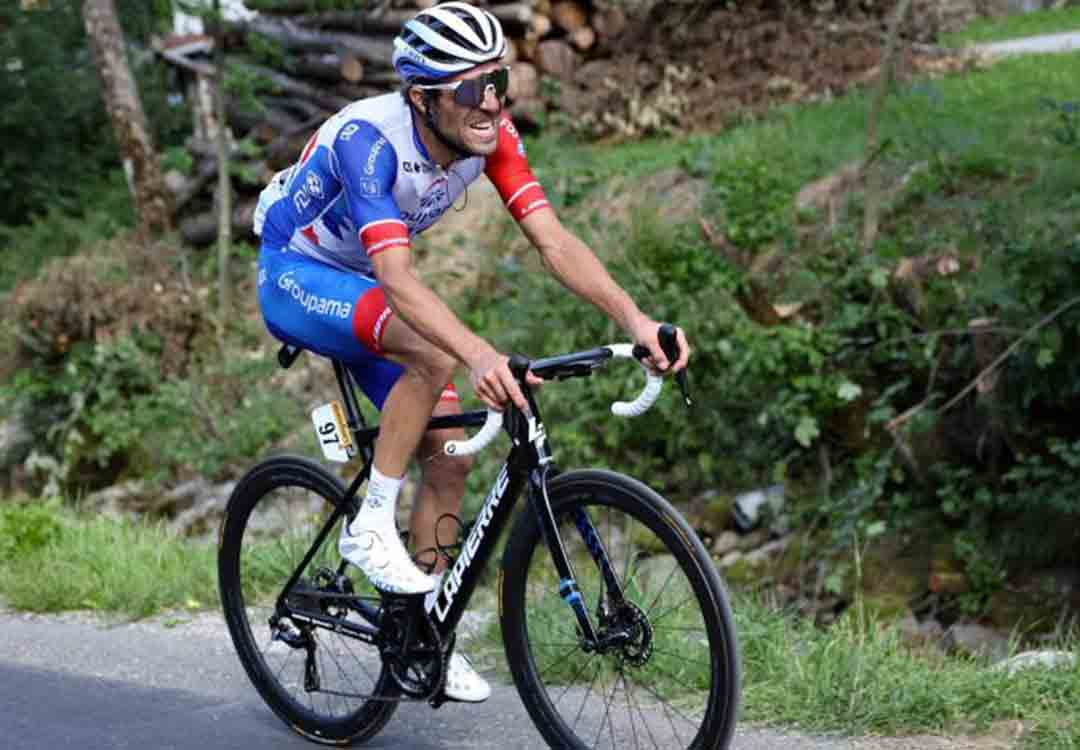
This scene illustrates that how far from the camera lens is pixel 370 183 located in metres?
4.70


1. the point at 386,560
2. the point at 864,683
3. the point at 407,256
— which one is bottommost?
the point at 864,683

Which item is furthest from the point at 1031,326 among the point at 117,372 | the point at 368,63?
the point at 368,63

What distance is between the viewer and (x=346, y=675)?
18.2 ft

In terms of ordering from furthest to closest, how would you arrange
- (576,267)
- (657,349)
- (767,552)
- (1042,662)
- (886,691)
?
(767,552)
(1042,662)
(886,691)
(576,267)
(657,349)

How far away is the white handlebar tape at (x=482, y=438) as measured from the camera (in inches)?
167

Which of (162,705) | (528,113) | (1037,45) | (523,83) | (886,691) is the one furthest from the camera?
(523,83)

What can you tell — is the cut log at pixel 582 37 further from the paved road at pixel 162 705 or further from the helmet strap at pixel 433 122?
the helmet strap at pixel 433 122

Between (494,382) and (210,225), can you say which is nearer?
(494,382)

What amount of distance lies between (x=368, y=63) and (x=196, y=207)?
2.10 meters

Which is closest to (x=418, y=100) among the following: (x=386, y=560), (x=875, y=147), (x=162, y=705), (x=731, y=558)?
(x=386, y=560)

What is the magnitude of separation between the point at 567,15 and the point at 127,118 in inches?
163

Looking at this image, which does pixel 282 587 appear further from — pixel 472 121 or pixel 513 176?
pixel 472 121

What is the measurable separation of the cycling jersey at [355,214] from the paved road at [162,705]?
1107 millimetres

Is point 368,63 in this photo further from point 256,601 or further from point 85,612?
point 256,601
